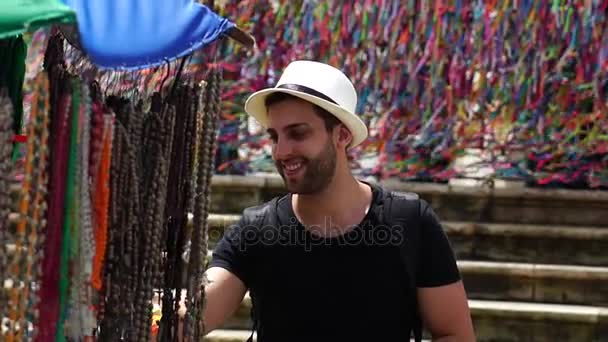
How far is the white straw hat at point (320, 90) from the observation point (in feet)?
8.63

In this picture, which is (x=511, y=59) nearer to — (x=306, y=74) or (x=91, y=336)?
(x=306, y=74)

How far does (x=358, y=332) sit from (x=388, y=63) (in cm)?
353

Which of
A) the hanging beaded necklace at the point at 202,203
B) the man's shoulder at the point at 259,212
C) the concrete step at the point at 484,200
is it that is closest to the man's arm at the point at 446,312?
the man's shoulder at the point at 259,212

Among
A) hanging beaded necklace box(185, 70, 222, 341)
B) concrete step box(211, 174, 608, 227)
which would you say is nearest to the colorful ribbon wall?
concrete step box(211, 174, 608, 227)

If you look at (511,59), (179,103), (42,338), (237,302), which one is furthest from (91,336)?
(511,59)

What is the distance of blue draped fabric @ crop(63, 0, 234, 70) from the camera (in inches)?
74.2

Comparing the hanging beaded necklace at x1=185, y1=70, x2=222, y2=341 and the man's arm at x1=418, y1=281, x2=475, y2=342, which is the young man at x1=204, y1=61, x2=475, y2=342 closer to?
the man's arm at x1=418, y1=281, x2=475, y2=342

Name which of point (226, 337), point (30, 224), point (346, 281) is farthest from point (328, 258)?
point (226, 337)

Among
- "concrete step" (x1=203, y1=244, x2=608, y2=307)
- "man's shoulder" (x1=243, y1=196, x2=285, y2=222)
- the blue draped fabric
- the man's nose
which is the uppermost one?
the blue draped fabric

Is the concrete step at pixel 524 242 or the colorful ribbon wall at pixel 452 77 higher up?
the colorful ribbon wall at pixel 452 77

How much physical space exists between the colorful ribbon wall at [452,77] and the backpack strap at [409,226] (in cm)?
318

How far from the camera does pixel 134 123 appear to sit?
198 cm

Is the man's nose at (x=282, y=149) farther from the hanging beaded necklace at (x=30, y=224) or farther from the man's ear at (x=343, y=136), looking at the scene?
the hanging beaded necklace at (x=30, y=224)

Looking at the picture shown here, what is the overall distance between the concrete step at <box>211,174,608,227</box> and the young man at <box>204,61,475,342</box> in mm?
3127
